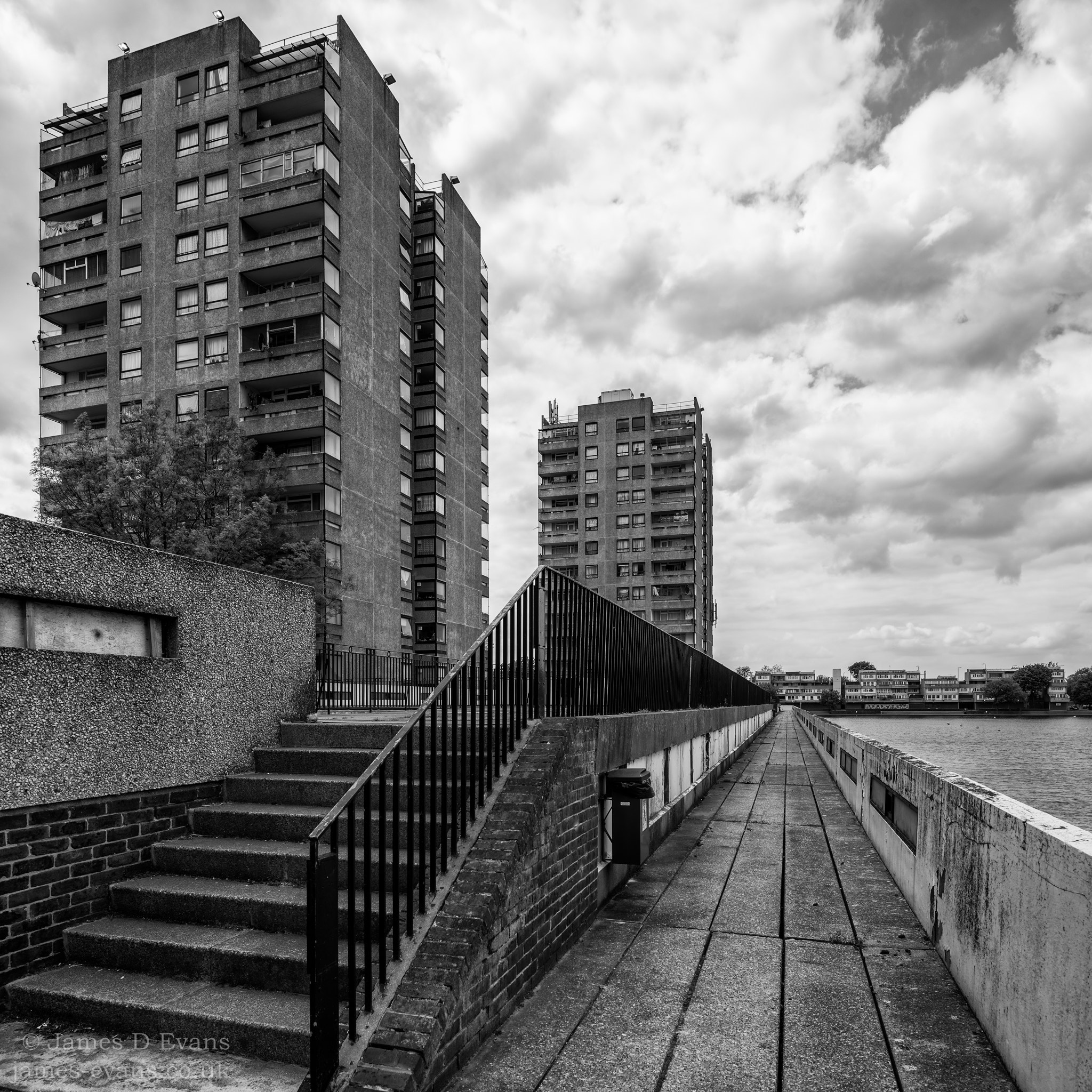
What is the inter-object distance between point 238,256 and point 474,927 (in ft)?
126

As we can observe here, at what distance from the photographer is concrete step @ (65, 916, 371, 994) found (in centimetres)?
411

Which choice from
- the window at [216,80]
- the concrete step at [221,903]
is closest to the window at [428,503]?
the window at [216,80]

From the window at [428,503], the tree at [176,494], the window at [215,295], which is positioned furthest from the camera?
the window at [428,503]

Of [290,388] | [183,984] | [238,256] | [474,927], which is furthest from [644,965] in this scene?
[238,256]

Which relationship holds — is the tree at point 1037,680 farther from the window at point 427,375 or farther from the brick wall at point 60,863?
the brick wall at point 60,863

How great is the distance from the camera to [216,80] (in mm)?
37531

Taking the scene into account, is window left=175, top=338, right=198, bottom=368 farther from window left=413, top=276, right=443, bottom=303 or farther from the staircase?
the staircase

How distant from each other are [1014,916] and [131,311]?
141ft

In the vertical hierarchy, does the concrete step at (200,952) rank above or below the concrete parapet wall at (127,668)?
below

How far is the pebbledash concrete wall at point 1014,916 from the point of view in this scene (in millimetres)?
2793

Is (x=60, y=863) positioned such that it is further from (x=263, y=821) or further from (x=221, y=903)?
(x=263, y=821)

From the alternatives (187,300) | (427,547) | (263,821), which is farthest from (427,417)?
(263,821)

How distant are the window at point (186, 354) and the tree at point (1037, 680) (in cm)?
17585

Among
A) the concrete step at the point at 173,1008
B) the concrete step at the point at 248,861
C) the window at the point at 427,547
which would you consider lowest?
the concrete step at the point at 173,1008
